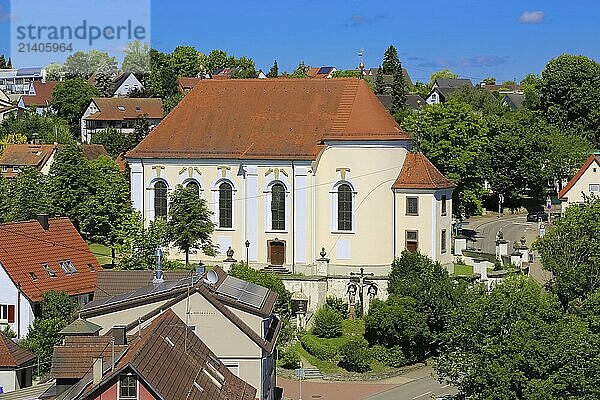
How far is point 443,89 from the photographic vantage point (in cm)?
15925

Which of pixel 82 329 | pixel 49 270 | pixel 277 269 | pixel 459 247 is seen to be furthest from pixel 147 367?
pixel 459 247

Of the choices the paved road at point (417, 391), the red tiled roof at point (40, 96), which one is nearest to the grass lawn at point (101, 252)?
the paved road at point (417, 391)

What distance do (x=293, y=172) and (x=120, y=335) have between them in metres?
29.5

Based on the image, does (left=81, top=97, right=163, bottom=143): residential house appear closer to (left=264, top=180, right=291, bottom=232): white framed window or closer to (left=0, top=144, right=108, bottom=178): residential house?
(left=0, top=144, right=108, bottom=178): residential house

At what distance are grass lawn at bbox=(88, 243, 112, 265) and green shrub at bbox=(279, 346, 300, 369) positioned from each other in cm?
1538

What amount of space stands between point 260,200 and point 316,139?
14.3 ft

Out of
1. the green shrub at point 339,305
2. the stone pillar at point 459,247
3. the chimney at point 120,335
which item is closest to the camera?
the chimney at point 120,335

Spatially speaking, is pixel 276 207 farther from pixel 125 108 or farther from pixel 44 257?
pixel 125 108

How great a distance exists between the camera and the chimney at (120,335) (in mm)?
30725

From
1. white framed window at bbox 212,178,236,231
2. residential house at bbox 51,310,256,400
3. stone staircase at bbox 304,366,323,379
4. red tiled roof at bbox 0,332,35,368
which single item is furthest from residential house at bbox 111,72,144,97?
residential house at bbox 51,310,256,400

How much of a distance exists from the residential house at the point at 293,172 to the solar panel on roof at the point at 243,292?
17.8 m

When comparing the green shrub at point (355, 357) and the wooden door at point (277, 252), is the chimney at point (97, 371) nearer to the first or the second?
the green shrub at point (355, 357)

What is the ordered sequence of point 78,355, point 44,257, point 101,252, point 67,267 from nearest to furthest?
point 78,355, point 44,257, point 67,267, point 101,252

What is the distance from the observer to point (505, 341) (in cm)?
3697
